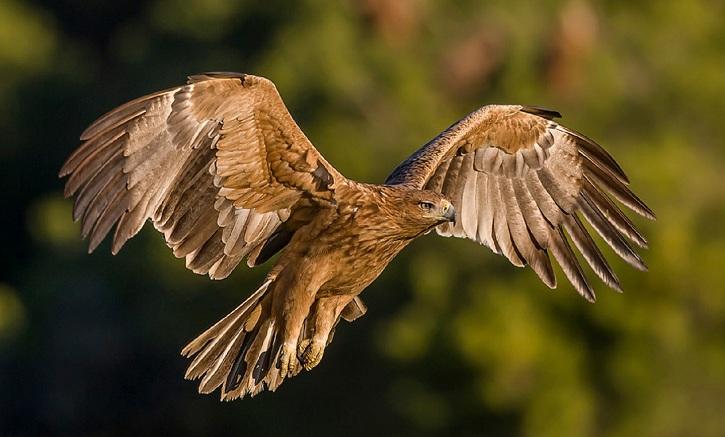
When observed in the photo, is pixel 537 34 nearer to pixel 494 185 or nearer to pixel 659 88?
pixel 659 88

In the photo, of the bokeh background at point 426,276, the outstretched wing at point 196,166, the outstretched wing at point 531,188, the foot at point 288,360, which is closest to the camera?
the outstretched wing at point 196,166

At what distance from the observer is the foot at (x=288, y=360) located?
39.6 ft

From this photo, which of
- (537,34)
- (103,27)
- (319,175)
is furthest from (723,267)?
(103,27)

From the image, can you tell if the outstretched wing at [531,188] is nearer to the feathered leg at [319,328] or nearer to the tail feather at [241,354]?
the feathered leg at [319,328]

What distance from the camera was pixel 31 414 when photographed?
99.4 ft

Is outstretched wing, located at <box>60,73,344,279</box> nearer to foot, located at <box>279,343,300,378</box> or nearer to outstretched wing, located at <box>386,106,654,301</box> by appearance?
foot, located at <box>279,343,300,378</box>

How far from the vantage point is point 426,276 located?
2264 centimetres

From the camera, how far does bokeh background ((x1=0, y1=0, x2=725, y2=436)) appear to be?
2245cm

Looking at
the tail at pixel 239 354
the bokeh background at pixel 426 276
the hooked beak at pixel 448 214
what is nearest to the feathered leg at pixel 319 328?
the tail at pixel 239 354

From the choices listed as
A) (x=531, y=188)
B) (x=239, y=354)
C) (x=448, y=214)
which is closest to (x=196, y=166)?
(x=239, y=354)

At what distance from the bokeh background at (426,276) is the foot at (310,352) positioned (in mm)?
9638

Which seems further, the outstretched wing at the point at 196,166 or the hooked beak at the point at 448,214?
the hooked beak at the point at 448,214

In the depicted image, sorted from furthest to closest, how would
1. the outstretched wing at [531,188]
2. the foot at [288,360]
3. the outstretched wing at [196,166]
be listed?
the outstretched wing at [531,188]
the foot at [288,360]
the outstretched wing at [196,166]

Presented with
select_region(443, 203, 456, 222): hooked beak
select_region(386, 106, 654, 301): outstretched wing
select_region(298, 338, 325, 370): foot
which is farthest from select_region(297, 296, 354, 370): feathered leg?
select_region(386, 106, 654, 301): outstretched wing
